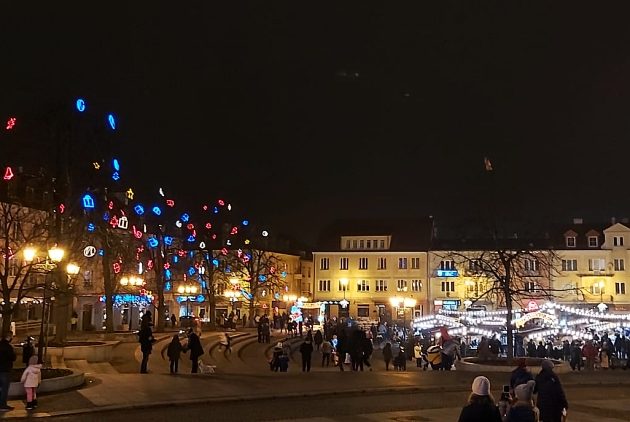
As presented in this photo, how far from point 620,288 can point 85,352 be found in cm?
6022

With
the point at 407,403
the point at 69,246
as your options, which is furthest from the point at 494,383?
the point at 69,246

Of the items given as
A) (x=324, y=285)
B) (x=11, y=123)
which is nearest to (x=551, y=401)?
(x=11, y=123)

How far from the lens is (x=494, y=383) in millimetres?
22984

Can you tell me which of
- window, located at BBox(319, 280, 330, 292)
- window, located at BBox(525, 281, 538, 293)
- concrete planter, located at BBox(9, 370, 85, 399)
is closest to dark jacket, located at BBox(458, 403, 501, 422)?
concrete planter, located at BBox(9, 370, 85, 399)

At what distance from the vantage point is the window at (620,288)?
72375 millimetres

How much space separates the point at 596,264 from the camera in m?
73.9

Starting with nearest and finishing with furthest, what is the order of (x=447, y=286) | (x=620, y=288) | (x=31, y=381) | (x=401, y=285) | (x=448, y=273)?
(x=31, y=381) → (x=620, y=288) → (x=448, y=273) → (x=447, y=286) → (x=401, y=285)

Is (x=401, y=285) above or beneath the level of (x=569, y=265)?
beneath

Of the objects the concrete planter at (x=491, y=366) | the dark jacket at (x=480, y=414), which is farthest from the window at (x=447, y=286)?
the dark jacket at (x=480, y=414)

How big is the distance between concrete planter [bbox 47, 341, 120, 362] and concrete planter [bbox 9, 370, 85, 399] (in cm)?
751

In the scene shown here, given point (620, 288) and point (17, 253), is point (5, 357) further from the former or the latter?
point (620, 288)

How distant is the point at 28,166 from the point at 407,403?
684 inches

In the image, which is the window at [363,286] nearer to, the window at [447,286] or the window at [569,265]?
the window at [447,286]

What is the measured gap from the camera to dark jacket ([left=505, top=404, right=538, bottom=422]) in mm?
8828
